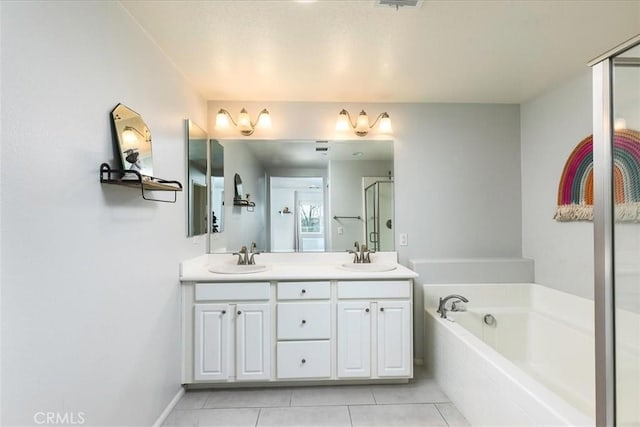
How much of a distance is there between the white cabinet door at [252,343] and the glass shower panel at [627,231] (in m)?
1.84

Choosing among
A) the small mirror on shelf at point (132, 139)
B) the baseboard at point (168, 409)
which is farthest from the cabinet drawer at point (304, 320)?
the small mirror on shelf at point (132, 139)

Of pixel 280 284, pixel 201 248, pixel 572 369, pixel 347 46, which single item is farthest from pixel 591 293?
pixel 201 248

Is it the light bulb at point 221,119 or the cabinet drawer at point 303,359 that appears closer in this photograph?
the cabinet drawer at point 303,359

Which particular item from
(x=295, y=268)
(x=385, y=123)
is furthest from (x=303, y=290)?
(x=385, y=123)

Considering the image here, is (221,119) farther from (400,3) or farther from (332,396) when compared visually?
(332,396)

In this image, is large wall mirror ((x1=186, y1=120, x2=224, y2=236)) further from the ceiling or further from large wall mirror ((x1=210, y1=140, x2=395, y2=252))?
the ceiling

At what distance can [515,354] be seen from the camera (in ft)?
8.09

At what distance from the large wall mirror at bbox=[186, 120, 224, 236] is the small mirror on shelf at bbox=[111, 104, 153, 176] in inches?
25.9

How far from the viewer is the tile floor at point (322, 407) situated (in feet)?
6.34

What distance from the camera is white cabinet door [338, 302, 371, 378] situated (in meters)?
2.25

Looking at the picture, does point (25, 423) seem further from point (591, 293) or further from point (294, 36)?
point (591, 293)

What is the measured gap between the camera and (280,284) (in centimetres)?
225

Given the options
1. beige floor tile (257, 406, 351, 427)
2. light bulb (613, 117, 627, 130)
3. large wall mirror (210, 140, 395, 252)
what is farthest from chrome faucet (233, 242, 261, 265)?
light bulb (613, 117, 627, 130)

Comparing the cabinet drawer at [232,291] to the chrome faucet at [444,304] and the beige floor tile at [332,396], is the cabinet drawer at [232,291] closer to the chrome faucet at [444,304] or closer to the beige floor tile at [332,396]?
the beige floor tile at [332,396]
